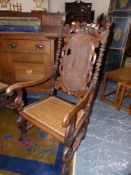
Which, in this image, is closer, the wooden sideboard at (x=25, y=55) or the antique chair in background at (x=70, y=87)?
the antique chair in background at (x=70, y=87)

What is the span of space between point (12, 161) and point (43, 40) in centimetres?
154

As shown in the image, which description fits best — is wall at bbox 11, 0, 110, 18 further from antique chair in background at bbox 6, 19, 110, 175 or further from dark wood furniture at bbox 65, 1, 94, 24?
antique chair in background at bbox 6, 19, 110, 175

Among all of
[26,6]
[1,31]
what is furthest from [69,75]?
[26,6]

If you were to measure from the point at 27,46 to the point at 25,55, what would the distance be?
5.8 inches

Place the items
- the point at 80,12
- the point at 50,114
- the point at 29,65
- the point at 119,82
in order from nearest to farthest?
the point at 50,114 < the point at 119,82 < the point at 29,65 < the point at 80,12

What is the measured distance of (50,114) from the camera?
1.45 m

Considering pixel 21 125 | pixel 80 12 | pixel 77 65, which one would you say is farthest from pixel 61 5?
pixel 21 125

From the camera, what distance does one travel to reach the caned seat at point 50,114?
1285mm

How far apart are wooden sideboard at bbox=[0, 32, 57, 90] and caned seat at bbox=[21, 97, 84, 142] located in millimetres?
874

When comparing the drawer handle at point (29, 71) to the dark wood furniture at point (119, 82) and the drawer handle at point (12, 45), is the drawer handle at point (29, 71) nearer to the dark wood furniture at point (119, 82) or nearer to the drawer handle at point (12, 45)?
the drawer handle at point (12, 45)

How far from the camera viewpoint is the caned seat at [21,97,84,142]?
50.6 inches

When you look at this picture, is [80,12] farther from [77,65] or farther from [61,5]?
[77,65]

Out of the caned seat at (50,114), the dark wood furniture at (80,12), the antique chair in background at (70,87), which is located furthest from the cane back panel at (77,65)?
the dark wood furniture at (80,12)

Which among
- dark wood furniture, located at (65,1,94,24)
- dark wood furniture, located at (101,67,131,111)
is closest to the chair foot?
dark wood furniture, located at (101,67,131,111)
